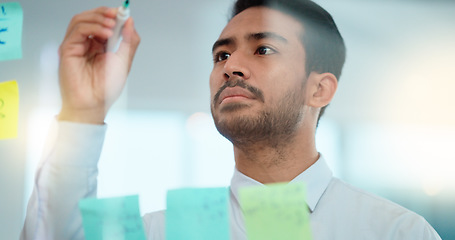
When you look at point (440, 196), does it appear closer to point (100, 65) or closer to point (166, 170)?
point (166, 170)

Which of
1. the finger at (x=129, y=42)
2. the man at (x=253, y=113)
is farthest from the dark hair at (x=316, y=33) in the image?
the finger at (x=129, y=42)

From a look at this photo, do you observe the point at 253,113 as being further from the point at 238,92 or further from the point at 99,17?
the point at 99,17

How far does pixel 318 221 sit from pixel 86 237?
394mm

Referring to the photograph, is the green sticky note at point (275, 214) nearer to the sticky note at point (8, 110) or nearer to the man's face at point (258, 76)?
the man's face at point (258, 76)

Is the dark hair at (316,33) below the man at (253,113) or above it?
above

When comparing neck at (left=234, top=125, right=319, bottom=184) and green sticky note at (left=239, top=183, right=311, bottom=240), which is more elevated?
neck at (left=234, top=125, right=319, bottom=184)

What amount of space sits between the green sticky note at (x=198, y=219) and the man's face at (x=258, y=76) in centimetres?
13

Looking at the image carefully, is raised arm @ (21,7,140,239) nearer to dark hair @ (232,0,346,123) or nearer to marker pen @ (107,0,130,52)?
marker pen @ (107,0,130,52)

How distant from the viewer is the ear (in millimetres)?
834

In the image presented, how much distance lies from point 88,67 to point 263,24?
332 millimetres

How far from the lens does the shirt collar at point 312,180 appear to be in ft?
2.56

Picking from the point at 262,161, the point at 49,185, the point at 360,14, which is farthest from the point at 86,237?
the point at 360,14

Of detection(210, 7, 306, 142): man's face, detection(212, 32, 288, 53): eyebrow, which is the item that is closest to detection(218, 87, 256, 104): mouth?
detection(210, 7, 306, 142): man's face

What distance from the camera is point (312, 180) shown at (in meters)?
0.81
